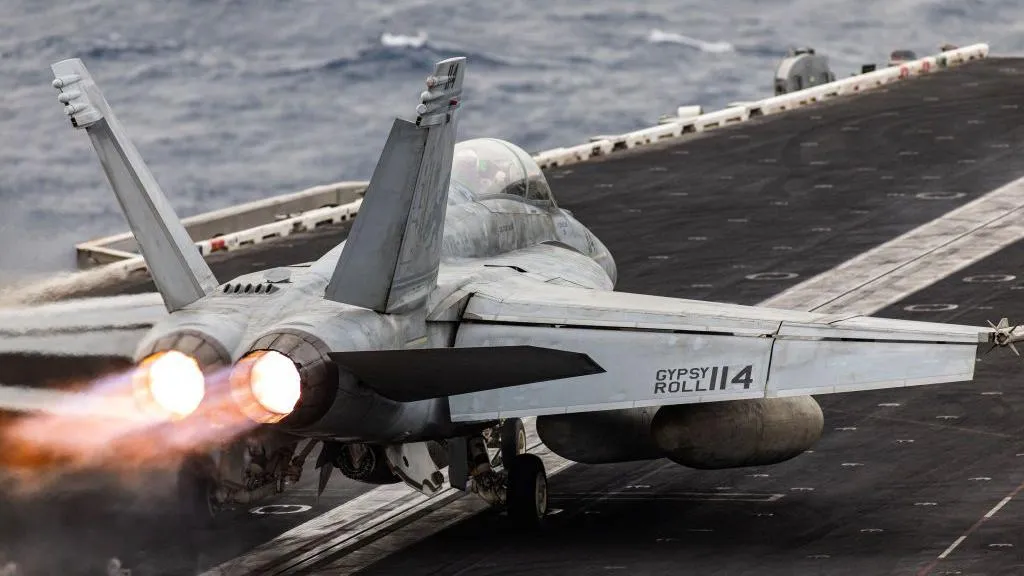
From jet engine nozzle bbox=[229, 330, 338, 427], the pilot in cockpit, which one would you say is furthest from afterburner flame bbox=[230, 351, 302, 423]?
the pilot in cockpit

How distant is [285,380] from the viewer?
21203 mm

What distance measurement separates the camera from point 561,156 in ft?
181

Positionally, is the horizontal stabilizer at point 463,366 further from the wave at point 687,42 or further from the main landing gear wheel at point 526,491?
the wave at point 687,42

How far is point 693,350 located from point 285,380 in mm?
5063

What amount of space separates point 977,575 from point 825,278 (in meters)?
18.7

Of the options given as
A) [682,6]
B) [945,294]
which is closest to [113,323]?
[945,294]

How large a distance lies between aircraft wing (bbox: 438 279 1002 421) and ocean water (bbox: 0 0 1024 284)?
6289cm

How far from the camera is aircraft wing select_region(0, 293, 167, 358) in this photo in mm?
21969

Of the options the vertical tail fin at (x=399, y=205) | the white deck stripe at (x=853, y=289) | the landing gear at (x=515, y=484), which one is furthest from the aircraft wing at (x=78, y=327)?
the landing gear at (x=515, y=484)

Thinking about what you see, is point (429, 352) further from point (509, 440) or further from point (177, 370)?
point (509, 440)

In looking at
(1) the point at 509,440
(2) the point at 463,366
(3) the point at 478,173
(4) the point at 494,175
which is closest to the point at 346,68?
(4) the point at 494,175

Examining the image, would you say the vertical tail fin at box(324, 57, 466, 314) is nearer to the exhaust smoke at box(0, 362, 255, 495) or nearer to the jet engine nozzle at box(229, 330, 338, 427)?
the jet engine nozzle at box(229, 330, 338, 427)

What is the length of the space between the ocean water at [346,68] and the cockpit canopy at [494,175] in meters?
57.8

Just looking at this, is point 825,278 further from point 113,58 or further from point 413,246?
point 113,58
